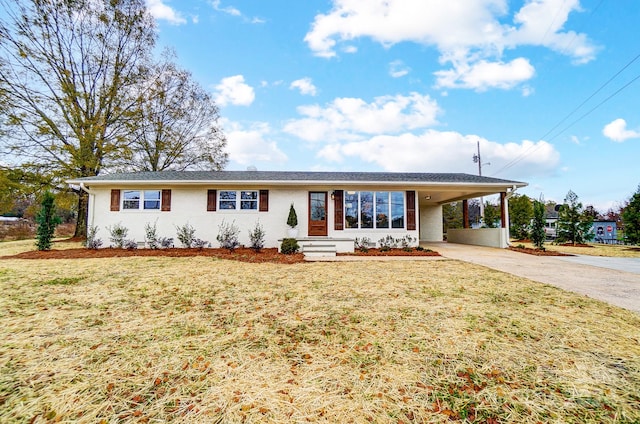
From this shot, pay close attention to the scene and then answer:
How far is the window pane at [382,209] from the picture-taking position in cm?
1093

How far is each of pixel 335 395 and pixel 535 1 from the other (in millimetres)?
14821

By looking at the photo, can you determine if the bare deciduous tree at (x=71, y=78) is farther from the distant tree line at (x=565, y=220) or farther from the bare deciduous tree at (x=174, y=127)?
the distant tree line at (x=565, y=220)

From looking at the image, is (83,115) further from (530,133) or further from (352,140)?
(530,133)

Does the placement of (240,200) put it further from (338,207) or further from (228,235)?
(338,207)

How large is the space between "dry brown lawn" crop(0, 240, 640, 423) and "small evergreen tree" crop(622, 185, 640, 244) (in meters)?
12.6

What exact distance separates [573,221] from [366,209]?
35.6 ft

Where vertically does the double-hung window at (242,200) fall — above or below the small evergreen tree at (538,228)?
above

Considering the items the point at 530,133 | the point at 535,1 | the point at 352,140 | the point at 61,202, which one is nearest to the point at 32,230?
the point at 61,202

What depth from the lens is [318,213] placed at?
11.0 metres

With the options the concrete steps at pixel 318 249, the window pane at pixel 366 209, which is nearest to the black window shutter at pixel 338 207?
the window pane at pixel 366 209

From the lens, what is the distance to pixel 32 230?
1662cm

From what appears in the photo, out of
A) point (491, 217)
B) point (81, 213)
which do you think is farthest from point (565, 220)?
point (81, 213)

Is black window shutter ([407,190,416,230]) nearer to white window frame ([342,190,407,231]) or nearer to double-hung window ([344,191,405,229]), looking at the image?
white window frame ([342,190,407,231])

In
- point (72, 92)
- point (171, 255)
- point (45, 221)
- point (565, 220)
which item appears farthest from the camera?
point (565, 220)
